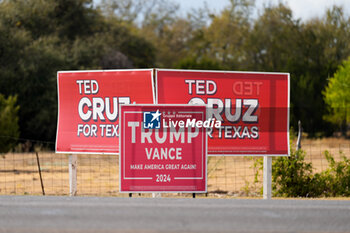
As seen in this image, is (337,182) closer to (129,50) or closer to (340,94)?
(340,94)

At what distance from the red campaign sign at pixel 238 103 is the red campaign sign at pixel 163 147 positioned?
114 centimetres

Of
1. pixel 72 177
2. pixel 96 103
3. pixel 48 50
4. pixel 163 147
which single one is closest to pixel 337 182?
pixel 163 147

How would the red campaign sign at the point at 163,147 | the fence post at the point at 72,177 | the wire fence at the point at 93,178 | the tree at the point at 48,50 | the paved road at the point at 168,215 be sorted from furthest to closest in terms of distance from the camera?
1. the tree at the point at 48,50
2. the wire fence at the point at 93,178
3. the fence post at the point at 72,177
4. the red campaign sign at the point at 163,147
5. the paved road at the point at 168,215

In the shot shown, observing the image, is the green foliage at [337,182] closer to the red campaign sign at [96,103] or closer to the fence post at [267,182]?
the fence post at [267,182]

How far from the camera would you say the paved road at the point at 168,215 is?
6195mm

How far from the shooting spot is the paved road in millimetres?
6195

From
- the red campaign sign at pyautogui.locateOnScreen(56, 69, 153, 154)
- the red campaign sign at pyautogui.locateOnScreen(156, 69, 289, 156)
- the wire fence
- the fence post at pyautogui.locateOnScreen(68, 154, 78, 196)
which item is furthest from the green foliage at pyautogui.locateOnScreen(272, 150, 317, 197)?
the fence post at pyautogui.locateOnScreen(68, 154, 78, 196)

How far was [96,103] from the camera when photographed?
11078 millimetres

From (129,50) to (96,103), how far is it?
37635 millimetres

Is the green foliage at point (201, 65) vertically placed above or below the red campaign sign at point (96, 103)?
above

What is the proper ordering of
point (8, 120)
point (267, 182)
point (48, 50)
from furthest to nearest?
1. point (48, 50)
2. point (8, 120)
3. point (267, 182)

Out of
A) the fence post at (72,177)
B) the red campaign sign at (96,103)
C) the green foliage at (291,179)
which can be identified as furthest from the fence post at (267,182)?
the fence post at (72,177)

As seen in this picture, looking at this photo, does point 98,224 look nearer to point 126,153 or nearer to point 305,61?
point 126,153

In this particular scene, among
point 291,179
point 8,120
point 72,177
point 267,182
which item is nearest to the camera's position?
point 267,182
